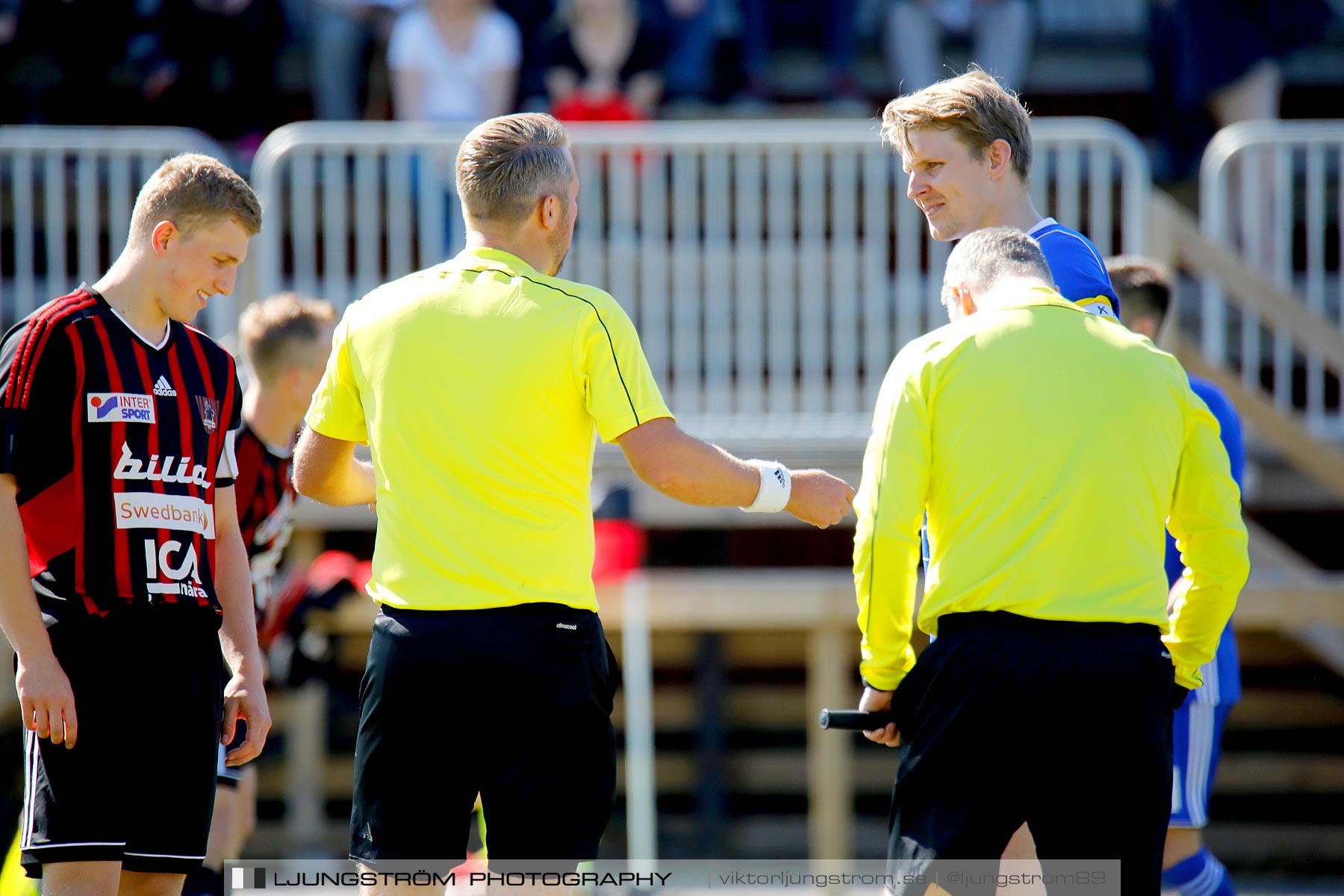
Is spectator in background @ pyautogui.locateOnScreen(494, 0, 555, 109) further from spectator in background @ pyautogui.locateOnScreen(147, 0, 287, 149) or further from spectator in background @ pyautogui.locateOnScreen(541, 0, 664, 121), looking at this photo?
spectator in background @ pyautogui.locateOnScreen(147, 0, 287, 149)

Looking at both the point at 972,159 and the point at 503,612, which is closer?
the point at 503,612

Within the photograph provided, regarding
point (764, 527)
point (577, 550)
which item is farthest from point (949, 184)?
point (764, 527)

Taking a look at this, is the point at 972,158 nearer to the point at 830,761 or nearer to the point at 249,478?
the point at 249,478

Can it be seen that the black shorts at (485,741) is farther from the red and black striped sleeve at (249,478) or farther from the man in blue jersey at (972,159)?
the red and black striped sleeve at (249,478)

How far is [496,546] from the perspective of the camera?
2541mm

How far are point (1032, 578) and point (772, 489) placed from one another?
518mm

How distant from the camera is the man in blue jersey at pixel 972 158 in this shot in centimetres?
301

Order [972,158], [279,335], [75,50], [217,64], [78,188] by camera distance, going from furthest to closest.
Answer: [217,64] → [75,50] → [78,188] → [279,335] → [972,158]

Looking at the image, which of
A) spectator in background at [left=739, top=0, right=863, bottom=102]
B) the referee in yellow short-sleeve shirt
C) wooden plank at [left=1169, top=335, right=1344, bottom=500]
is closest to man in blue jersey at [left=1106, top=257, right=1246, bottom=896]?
the referee in yellow short-sleeve shirt

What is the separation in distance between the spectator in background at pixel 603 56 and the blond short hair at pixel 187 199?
4.91m

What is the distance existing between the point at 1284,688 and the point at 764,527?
3.07 m

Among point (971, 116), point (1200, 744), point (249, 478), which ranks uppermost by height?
point (971, 116)

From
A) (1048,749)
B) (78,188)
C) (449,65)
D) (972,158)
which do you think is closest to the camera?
(1048,749)

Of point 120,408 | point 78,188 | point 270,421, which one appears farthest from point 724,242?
point 120,408
